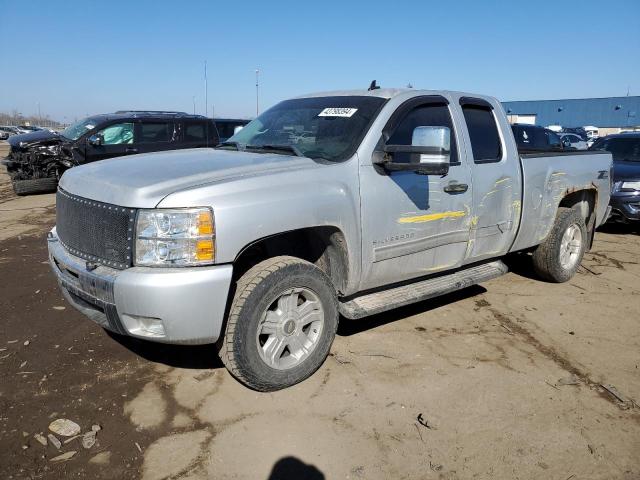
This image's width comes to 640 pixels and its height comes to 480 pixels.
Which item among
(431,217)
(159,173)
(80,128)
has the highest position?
(80,128)

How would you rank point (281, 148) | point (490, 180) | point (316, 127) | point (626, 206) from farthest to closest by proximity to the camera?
point (626, 206)
point (490, 180)
point (316, 127)
point (281, 148)

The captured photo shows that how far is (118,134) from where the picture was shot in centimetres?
1022

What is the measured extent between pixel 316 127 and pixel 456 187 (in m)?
1.16

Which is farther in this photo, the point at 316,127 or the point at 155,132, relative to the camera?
the point at 155,132

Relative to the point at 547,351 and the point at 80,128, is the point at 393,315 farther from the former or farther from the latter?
the point at 80,128

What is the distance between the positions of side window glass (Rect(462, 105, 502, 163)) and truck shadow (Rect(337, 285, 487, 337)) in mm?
1440

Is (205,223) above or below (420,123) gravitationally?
below

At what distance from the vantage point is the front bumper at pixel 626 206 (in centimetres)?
783

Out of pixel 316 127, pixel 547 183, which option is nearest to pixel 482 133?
pixel 547 183

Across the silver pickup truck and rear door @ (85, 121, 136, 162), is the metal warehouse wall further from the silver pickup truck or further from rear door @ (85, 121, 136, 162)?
the silver pickup truck

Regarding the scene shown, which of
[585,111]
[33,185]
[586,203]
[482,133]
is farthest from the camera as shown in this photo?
[585,111]

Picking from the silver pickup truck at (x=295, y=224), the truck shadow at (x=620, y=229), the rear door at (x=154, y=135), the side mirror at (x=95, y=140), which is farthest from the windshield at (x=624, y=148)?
the side mirror at (x=95, y=140)

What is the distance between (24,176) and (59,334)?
28.8ft

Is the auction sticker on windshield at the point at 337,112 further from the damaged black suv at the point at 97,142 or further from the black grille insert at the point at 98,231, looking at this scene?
the damaged black suv at the point at 97,142
